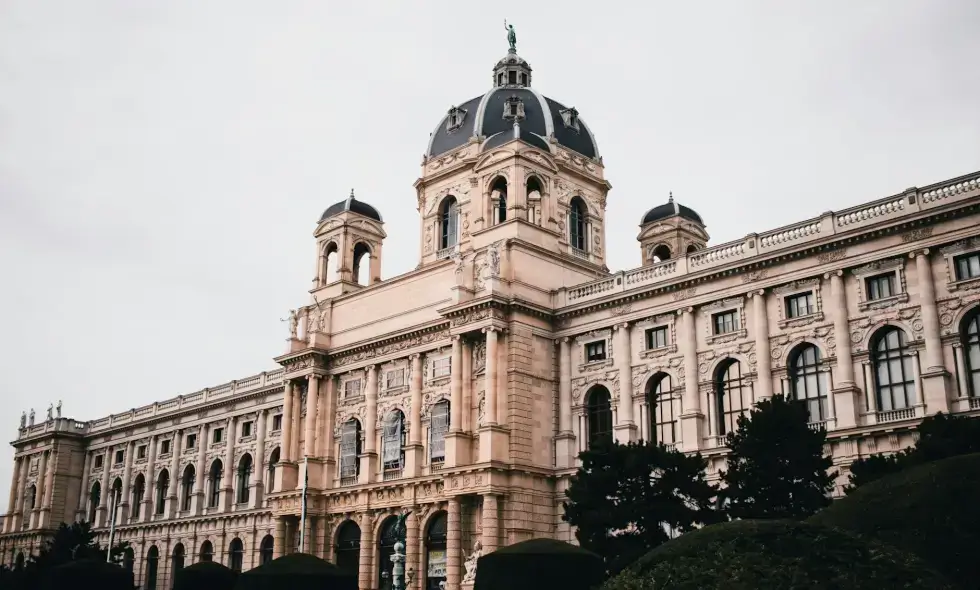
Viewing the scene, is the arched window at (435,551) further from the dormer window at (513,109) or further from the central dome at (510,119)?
the dormer window at (513,109)

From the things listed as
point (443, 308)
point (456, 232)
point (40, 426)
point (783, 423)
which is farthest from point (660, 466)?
point (40, 426)

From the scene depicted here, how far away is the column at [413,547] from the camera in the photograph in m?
50.5

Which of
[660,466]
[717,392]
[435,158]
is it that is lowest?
[660,466]

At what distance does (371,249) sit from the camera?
63.7m

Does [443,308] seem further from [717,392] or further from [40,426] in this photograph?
[40,426]

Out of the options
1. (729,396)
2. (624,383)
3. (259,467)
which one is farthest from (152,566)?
(729,396)

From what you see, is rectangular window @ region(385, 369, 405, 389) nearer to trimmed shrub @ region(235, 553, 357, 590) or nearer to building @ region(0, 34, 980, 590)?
building @ region(0, 34, 980, 590)

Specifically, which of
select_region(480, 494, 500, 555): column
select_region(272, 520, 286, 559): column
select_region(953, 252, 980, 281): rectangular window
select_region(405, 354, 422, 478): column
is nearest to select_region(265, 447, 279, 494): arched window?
select_region(272, 520, 286, 559): column

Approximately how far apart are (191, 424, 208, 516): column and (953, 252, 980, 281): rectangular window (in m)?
56.0

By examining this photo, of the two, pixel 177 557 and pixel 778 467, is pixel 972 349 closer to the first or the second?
pixel 778 467

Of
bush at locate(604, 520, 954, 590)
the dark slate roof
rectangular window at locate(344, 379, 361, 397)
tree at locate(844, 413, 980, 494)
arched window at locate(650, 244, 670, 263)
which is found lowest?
bush at locate(604, 520, 954, 590)

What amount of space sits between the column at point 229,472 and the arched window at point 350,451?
63.9ft

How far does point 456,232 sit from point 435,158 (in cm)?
573

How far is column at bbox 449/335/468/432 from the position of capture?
49531 millimetres
